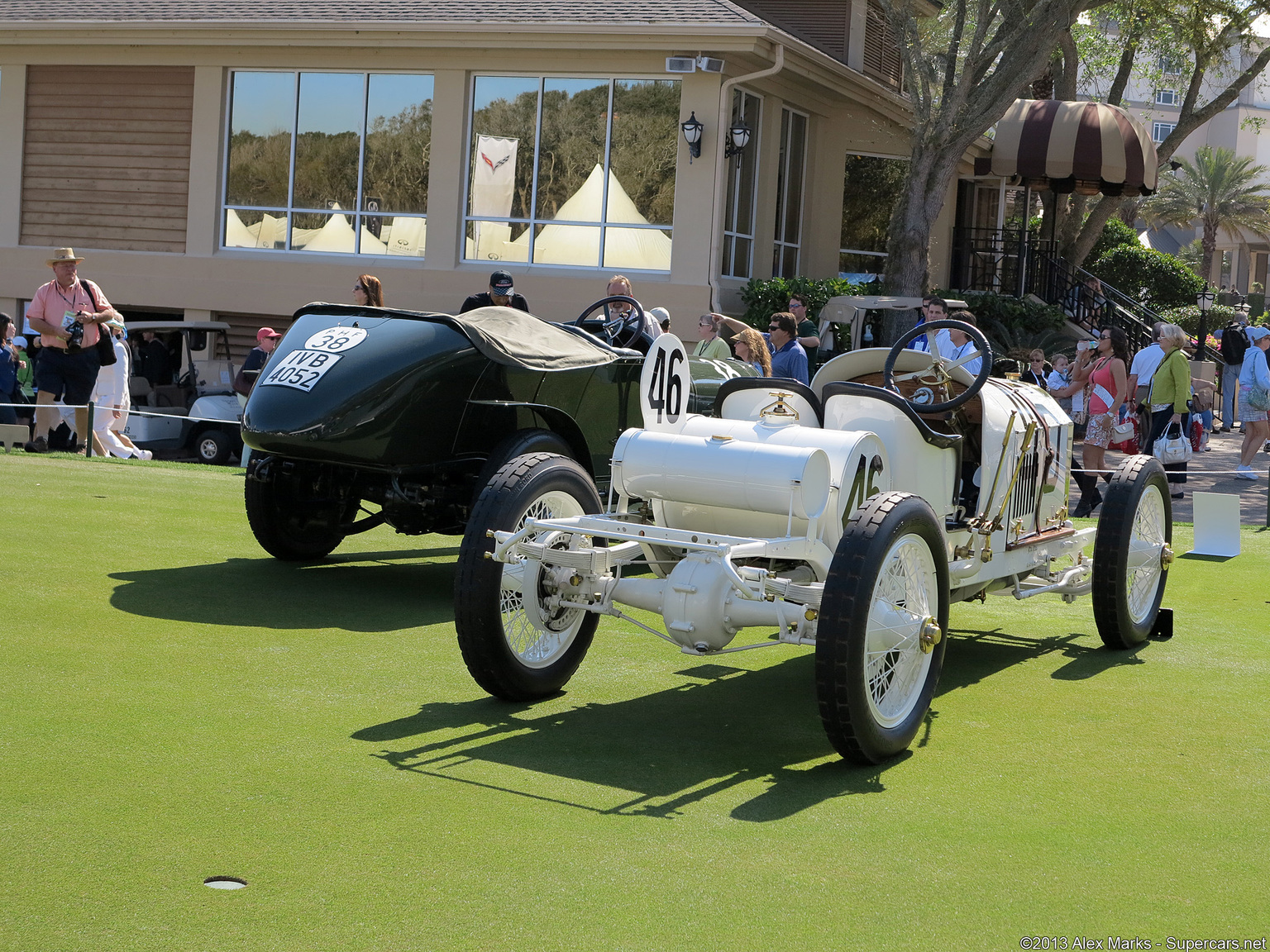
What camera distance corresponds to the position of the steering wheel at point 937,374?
5863 mm

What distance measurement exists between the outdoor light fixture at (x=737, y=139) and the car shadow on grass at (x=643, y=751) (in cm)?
1345

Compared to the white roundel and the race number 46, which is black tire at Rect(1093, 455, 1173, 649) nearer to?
the race number 46

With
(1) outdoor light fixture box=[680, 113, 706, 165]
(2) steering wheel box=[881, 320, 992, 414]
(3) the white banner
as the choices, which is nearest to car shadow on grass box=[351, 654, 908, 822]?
(2) steering wheel box=[881, 320, 992, 414]

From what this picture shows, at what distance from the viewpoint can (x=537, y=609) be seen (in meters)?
5.41

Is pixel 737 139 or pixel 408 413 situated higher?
pixel 737 139

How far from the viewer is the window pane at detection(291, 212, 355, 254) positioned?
67.3 ft

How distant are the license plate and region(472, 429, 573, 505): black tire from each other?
100 centimetres

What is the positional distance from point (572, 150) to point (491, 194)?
1.35 metres

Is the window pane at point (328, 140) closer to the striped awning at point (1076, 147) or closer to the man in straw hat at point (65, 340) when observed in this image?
the man in straw hat at point (65, 340)

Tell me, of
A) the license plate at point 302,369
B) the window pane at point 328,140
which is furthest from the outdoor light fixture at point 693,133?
the license plate at point 302,369

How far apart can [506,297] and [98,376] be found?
5.53 metres

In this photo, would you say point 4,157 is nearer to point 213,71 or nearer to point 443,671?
point 213,71

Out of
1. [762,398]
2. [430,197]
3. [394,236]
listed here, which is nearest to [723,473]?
[762,398]

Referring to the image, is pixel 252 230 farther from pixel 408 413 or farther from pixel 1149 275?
pixel 1149 275
